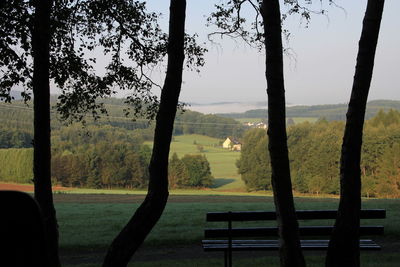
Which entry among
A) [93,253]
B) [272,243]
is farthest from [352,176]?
[93,253]

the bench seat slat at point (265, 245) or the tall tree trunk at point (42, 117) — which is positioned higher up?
the tall tree trunk at point (42, 117)

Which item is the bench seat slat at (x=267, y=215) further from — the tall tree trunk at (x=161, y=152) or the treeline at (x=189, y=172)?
the treeline at (x=189, y=172)

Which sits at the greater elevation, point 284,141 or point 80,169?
point 284,141

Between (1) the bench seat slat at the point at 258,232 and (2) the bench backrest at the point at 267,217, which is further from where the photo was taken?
(1) the bench seat slat at the point at 258,232

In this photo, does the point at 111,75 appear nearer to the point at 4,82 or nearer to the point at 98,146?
the point at 4,82

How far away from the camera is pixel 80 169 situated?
115812 mm

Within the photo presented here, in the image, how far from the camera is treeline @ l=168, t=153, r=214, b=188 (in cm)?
11494

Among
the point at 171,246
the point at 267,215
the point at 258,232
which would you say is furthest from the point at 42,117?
the point at 171,246

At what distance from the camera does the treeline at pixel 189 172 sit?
11494cm

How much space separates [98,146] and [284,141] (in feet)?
389

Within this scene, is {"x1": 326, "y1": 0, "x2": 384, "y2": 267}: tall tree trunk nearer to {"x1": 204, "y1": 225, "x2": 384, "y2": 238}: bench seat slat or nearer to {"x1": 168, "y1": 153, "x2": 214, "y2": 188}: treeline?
{"x1": 204, "y1": 225, "x2": 384, "y2": 238}: bench seat slat

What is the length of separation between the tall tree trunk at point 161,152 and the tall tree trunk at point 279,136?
1.46 m

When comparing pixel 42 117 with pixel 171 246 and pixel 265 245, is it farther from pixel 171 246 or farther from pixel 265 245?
pixel 171 246

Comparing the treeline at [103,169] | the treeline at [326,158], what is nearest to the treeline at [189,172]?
the treeline at [103,169]
